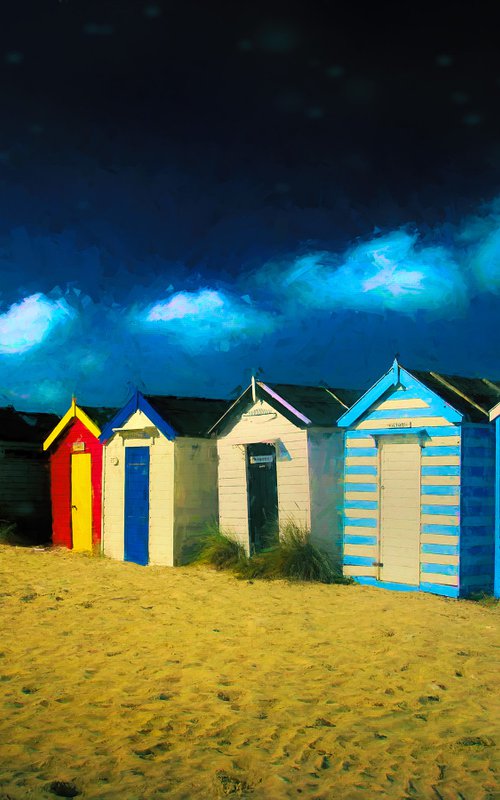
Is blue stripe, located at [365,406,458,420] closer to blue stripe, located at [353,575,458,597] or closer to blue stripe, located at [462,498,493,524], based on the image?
blue stripe, located at [462,498,493,524]

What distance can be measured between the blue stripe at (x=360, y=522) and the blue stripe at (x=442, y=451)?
4.96 ft

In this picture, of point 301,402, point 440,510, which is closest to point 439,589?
point 440,510

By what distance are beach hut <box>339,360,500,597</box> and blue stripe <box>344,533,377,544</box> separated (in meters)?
0.02

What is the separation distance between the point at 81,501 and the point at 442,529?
1013 cm

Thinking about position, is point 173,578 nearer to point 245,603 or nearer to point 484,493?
point 245,603

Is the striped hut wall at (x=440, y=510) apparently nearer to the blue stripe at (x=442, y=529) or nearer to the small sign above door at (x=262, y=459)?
the blue stripe at (x=442, y=529)

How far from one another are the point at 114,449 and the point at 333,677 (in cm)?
1108

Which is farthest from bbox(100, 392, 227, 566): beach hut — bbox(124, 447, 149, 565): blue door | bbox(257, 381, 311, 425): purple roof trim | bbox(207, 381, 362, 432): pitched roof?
bbox(257, 381, 311, 425): purple roof trim

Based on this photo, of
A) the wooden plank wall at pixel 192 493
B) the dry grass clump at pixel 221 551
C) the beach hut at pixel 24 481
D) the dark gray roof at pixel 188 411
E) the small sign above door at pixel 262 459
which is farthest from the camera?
the beach hut at pixel 24 481

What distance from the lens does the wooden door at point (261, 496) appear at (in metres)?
15.3

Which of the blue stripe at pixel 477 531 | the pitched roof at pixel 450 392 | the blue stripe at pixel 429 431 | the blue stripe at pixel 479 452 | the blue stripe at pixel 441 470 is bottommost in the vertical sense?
the blue stripe at pixel 477 531

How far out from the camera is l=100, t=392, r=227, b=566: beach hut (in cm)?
1599

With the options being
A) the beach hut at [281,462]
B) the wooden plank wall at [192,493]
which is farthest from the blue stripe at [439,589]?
the wooden plank wall at [192,493]

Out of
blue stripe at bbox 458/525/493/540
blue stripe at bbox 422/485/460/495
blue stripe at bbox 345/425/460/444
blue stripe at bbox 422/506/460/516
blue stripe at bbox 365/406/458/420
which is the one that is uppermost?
blue stripe at bbox 365/406/458/420
